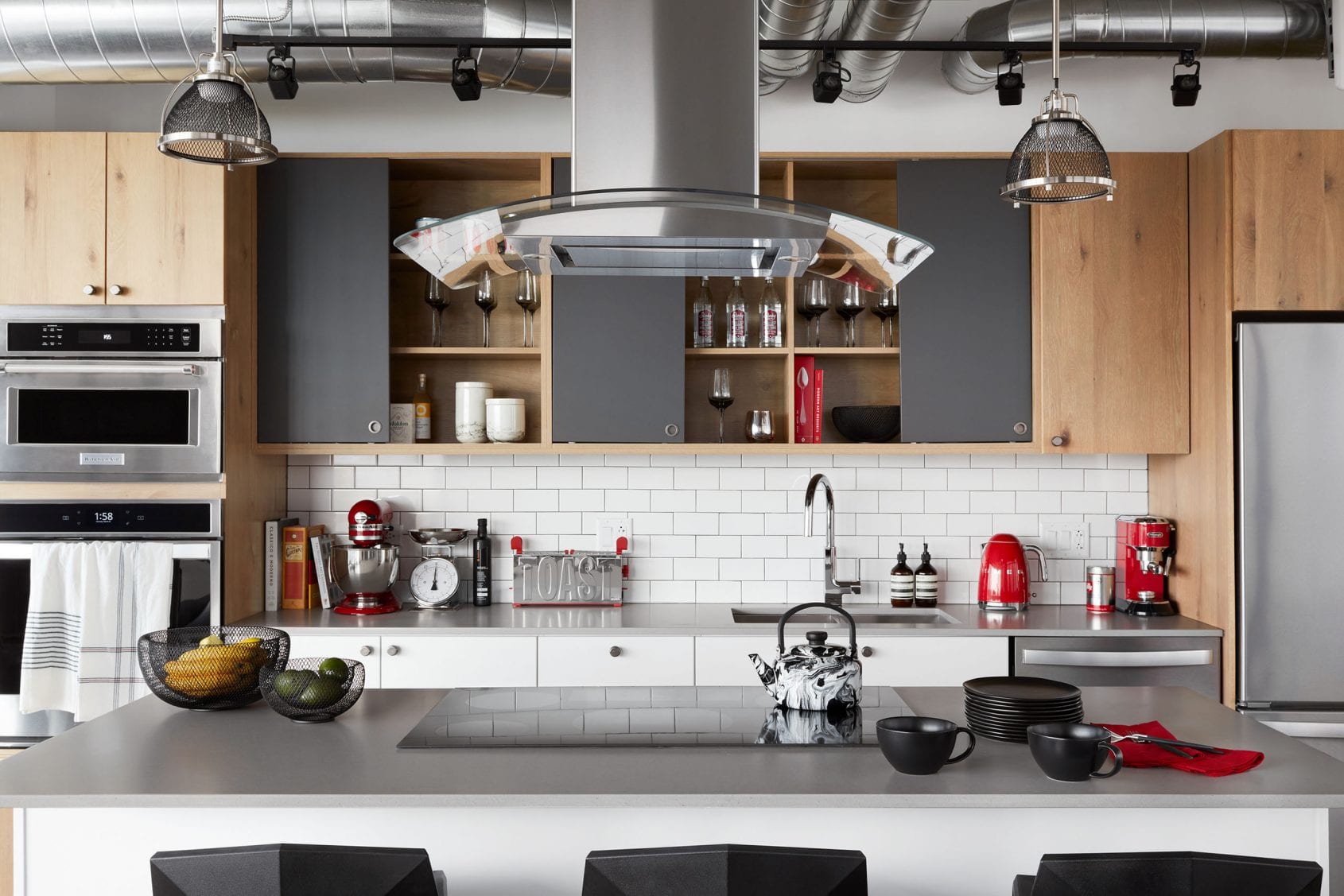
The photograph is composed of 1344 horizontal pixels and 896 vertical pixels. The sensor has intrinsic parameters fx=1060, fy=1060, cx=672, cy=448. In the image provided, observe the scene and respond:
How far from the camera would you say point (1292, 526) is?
334 cm

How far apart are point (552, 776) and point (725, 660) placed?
170cm

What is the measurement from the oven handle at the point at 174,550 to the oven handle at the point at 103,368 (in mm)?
546

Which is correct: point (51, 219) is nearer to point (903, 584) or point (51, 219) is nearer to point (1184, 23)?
point (903, 584)

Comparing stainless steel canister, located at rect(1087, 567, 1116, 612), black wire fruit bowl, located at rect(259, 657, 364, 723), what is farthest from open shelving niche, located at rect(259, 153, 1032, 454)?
black wire fruit bowl, located at rect(259, 657, 364, 723)

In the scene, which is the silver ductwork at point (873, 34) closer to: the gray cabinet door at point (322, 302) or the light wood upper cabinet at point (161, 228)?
the gray cabinet door at point (322, 302)

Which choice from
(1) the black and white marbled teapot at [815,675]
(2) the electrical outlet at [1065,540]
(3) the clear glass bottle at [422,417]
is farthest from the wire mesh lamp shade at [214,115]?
(2) the electrical outlet at [1065,540]

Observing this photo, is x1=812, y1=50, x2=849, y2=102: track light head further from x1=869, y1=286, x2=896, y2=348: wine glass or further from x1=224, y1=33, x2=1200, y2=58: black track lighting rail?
x1=869, y1=286, x2=896, y2=348: wine glass

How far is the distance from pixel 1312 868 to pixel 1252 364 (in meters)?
2.22

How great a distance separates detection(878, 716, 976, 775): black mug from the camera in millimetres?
1812

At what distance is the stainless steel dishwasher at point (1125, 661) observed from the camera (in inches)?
135

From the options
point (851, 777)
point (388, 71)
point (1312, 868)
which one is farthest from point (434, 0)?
point (1312, 868)

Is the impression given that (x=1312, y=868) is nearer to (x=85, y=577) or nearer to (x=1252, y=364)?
(x=1252, y=364)

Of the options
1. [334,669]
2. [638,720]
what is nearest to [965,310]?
[638,720]

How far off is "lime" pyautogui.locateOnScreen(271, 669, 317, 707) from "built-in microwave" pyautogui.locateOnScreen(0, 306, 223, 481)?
1568mm
